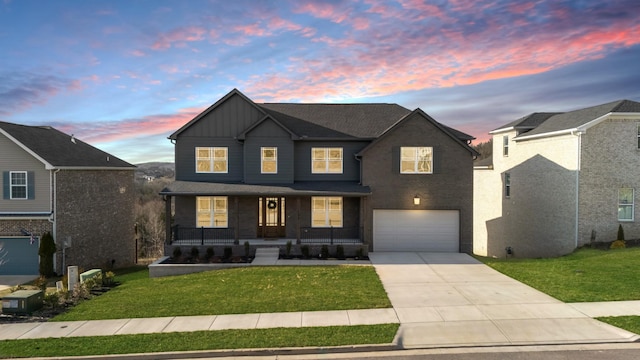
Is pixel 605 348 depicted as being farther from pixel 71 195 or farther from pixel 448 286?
pixel 71 195

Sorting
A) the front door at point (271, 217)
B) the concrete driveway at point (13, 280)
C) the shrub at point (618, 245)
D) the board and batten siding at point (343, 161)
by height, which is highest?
the board and batten siding at point (343, 161)

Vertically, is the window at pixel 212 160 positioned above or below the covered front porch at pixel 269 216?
above

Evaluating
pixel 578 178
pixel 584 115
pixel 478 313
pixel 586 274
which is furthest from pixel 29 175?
pixel 584 115

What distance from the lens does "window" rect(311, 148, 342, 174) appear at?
2286cm

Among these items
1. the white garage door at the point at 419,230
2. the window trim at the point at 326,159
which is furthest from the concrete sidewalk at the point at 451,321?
the window trim at the point at 326,159

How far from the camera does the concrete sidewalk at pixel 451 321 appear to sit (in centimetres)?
1005

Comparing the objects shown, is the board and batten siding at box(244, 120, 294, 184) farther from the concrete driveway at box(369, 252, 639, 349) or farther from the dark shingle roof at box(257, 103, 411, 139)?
the concrete driveway at box(369, 252, 639, 349)

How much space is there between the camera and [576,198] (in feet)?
69.9

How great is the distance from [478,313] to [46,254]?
807 inches

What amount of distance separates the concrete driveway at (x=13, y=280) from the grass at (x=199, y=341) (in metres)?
11.9

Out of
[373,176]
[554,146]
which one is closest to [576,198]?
[554,146]

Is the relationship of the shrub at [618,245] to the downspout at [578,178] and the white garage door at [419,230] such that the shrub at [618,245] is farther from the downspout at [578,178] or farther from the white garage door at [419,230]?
the white garage door at [419,230]

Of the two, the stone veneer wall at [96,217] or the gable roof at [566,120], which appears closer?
the gable roof at [566,120]

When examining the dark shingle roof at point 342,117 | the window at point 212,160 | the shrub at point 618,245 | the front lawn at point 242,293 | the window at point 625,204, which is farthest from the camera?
the dark shingle roof at point 342,117
